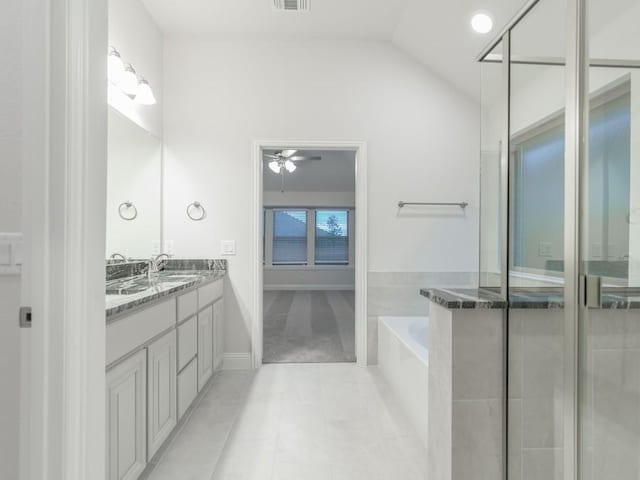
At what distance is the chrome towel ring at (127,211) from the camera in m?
2.27

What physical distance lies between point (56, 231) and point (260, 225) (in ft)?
6.87

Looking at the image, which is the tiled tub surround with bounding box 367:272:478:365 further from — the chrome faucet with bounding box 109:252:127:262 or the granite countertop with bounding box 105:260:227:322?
the chrome faucet with bounding box 109:252:127:262

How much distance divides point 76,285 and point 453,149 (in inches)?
116

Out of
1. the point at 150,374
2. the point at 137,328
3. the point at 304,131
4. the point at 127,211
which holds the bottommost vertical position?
the point at 150,374

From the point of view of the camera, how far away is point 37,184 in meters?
0.74

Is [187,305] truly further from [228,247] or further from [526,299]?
[526,299]

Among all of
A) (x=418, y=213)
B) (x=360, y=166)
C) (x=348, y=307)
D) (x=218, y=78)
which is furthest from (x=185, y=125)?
(x=348, y=307)

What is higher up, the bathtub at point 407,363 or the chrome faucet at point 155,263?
the chrome faucet at point 155,263

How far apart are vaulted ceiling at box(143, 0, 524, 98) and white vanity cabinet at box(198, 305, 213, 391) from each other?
2.29 meters

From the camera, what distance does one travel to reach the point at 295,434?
186cm

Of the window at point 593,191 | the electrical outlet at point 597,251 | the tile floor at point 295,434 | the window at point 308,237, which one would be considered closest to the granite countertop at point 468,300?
the window at point 593,191

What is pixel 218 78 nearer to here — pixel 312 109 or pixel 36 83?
pixel 312 109

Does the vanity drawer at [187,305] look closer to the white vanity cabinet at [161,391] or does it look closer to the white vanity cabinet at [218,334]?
the white vanity cabinet at [161,391]

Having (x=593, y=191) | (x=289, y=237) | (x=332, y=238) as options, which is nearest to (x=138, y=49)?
(x=593, y=191)
